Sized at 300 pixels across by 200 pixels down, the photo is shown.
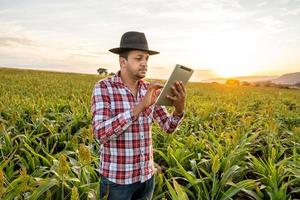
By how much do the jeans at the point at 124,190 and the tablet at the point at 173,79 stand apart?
0.74 metres

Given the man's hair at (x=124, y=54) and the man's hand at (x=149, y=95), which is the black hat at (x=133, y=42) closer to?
the man's hair at (x=124, y=54)

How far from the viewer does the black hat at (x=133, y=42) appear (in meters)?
2.67

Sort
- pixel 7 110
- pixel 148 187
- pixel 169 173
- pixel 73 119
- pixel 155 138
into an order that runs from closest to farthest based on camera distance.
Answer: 1. pixel 148 187
2. pixel 169 173
3. pixel 155 138
4. pixel 73 119
5. pixel 7 110

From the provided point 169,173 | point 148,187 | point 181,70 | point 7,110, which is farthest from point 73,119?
point 181,70

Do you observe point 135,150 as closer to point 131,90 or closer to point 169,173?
point 131,90

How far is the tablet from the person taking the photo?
2513 mm

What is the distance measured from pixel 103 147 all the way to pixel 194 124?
483 cm

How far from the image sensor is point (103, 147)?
2777 mm

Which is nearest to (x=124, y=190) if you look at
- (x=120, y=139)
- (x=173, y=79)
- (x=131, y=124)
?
(x=120, y=139)

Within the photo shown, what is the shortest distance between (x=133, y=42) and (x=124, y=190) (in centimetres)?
116

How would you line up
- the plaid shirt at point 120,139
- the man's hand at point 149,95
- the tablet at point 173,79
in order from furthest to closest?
1. the plaid shirt at point 120,139
2. the tablet at point 173,79
3. the man's hand at point 149,95

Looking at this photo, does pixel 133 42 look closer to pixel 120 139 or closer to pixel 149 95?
pixel 149 95

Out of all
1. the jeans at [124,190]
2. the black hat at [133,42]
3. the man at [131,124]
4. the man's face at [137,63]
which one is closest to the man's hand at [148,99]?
the man at [131,124]

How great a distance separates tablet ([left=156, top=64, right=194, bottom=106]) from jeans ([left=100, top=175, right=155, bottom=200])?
2.43ft
